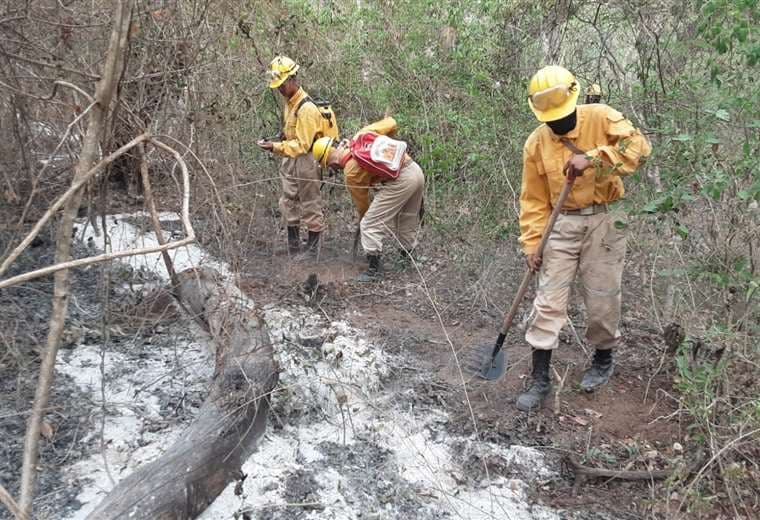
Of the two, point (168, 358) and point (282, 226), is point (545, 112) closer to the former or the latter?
point (168, 358)

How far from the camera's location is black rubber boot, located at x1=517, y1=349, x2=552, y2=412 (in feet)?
11.2

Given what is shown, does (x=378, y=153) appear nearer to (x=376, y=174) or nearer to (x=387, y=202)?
(x=376, y=174)

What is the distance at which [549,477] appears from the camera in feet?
9.71

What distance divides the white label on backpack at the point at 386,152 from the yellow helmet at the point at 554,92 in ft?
7.27

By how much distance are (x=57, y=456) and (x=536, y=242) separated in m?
2.74

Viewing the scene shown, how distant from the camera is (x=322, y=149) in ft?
18.0

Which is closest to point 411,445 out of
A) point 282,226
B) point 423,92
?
point 282,226

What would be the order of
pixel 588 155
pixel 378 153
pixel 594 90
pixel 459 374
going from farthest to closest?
1. pixel 378 153
2. pixel 594 90
3. pixel 459 374
4. pixel 588 155

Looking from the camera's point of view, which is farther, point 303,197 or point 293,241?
point 293,241

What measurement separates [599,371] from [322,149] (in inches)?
124

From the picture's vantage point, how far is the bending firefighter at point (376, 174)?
5223mm

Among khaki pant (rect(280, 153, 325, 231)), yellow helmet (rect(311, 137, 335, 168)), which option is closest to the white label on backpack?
yellow helmet (rect(311, 137, 335, 168))

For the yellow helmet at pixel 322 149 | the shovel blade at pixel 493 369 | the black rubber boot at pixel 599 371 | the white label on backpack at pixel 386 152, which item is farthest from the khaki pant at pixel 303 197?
the black rubber boot at pixel 599 371

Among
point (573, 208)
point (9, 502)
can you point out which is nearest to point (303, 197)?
point (573, 208)
